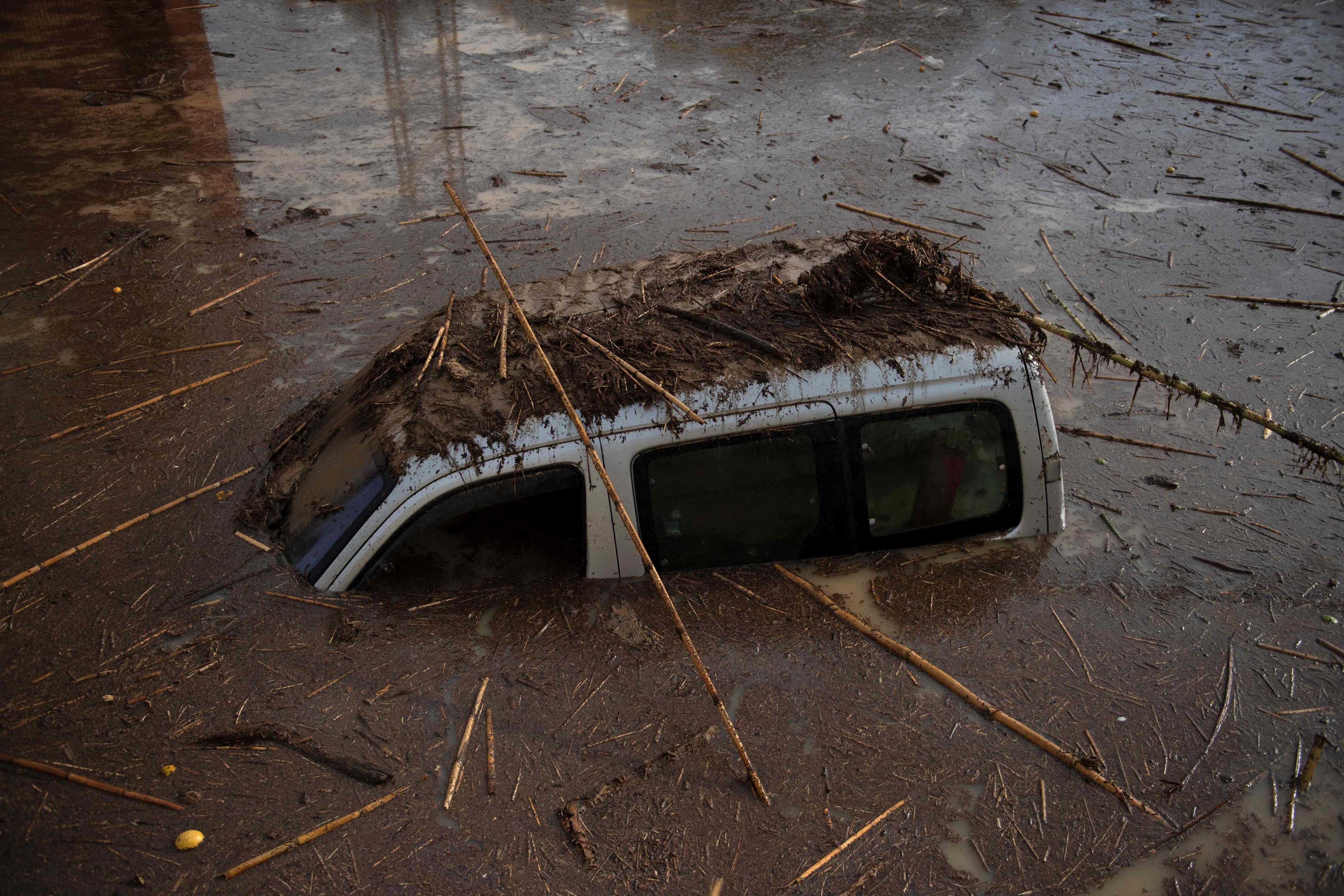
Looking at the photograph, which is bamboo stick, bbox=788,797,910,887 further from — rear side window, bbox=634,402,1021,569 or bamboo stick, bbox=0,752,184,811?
bamboo stick, bbox=0,752,184,811

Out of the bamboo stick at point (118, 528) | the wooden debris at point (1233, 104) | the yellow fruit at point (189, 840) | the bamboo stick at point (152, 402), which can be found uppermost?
the wooden debris at point (1233, 104)

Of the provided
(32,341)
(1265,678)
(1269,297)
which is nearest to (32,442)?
(32,341)

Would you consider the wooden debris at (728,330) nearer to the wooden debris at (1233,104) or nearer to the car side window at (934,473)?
the car side window at (934,473)

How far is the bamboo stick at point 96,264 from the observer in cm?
748

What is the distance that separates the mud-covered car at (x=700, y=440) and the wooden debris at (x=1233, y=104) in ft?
31.1

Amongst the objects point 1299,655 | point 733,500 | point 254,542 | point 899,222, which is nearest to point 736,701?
point 733,500

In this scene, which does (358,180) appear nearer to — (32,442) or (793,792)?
(32,442)

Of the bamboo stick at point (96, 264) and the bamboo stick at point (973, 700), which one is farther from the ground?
the bamboo stick at point (96, 264)

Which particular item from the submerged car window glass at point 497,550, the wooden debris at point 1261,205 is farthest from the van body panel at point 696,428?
the wooden debris at point 1261,205

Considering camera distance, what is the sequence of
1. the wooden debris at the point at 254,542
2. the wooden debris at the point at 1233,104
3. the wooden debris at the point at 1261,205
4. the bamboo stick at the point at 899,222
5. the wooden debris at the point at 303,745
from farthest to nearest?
the wooden debris at the point at 1233,104 → the wooden debris at the point at 1261,205 → the bamboo stick at the point at 899,222 → the wooden debris at the point at 254,542 → the wooden debris at the point at 303,745

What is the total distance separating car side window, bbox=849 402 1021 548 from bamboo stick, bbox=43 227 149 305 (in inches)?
265

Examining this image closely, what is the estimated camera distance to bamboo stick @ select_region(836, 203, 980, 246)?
27.9 feet

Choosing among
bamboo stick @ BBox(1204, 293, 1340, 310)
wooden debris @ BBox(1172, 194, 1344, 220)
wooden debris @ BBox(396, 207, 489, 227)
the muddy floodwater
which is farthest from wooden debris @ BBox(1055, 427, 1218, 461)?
wooden debris @ BBox(396, 207, 489, 227)

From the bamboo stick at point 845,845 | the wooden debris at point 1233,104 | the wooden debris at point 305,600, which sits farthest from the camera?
the wooden debris at point 1233,104
